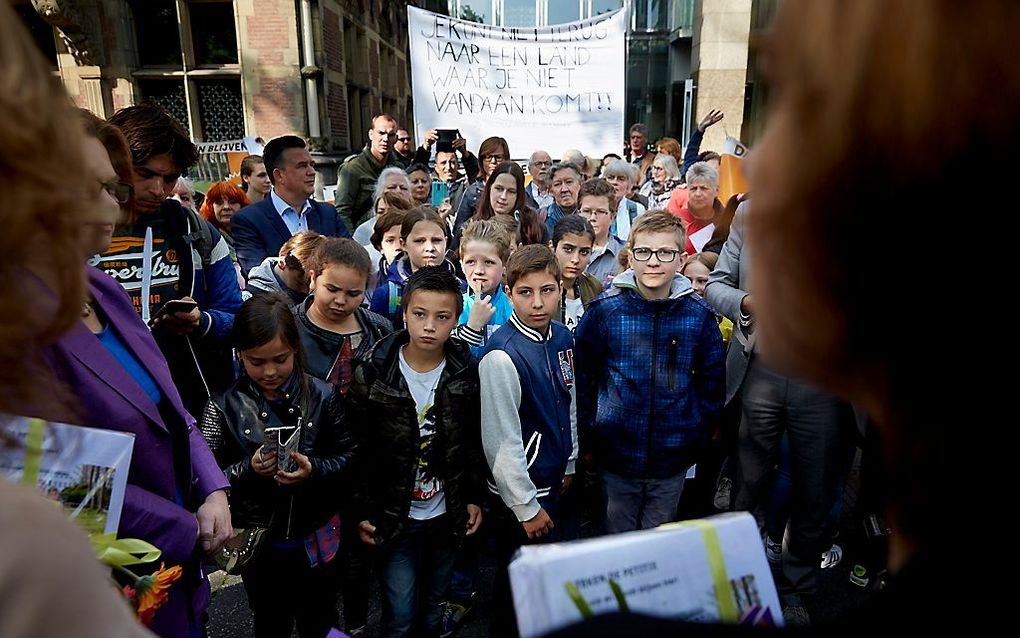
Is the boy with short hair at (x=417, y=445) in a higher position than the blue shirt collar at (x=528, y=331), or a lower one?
lower

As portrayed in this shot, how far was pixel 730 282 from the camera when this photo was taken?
9.82 ft

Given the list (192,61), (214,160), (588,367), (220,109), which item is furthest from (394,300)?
(192,61)

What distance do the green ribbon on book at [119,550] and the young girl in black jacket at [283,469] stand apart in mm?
806

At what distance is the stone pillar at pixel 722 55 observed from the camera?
8.59 m

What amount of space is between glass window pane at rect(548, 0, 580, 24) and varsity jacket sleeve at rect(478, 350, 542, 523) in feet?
37.6

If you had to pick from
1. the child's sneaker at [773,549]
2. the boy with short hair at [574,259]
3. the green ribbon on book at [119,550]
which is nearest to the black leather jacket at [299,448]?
the green ribbon on book at [119,550]

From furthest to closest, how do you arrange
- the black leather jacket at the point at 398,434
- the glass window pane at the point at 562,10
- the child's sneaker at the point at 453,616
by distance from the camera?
the glass window pane at the point at 562,10 → the child's sneaker at the point at 453,616 → the black leather jacket at the point at 398,434

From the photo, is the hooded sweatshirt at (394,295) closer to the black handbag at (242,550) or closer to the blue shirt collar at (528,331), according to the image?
the blue shirt collar at (528,331)

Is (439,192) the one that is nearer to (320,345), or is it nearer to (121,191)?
(320,345)

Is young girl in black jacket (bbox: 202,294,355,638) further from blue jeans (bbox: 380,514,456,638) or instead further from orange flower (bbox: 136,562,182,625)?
orange flower (bbox: 136,562,182,625)

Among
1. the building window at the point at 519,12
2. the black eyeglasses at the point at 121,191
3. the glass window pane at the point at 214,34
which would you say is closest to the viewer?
the black eyeglasses at the point at 121,191

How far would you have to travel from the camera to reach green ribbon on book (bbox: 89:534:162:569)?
1161 mm

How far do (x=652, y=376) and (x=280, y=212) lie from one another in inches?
106

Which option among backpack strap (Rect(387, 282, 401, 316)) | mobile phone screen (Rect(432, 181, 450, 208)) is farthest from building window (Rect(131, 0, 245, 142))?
backpack strap (Rect(387, 282, 401, 316))
